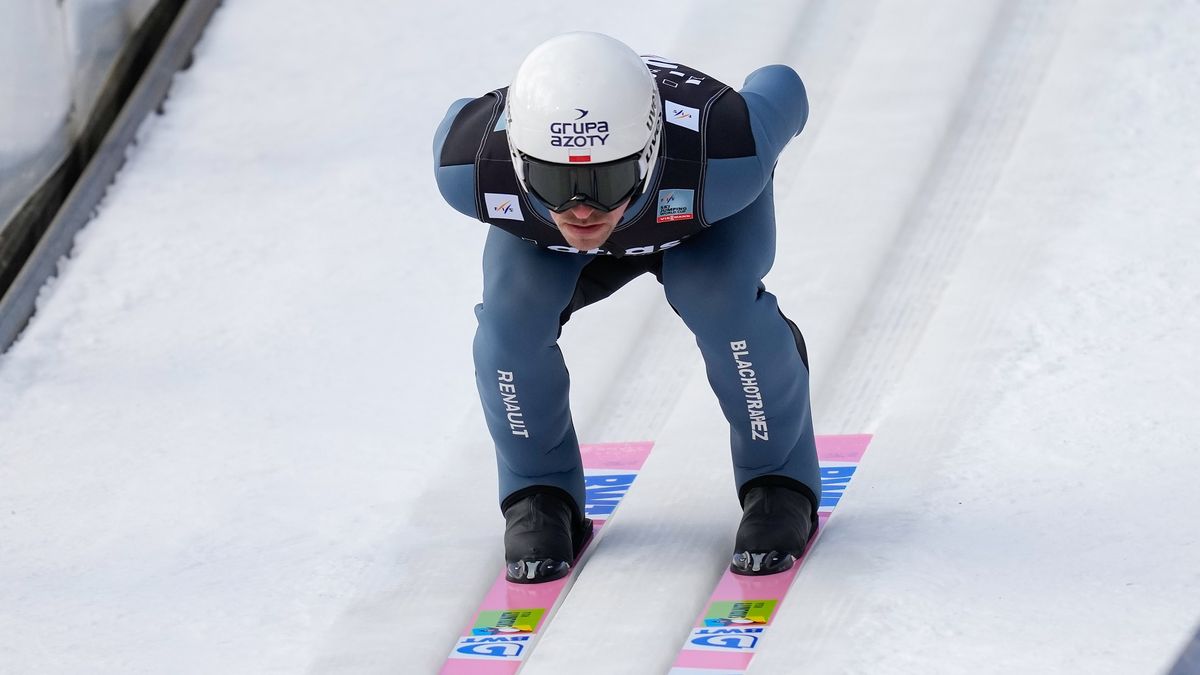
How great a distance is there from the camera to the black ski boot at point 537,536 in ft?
9.52

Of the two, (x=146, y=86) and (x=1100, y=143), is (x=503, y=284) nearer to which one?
(x=1100, y=143)

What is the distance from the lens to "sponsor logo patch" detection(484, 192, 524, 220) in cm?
254

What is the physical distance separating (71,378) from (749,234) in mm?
1856

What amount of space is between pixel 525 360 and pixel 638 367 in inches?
37.9

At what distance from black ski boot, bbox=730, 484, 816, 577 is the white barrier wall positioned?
2302 millimetres

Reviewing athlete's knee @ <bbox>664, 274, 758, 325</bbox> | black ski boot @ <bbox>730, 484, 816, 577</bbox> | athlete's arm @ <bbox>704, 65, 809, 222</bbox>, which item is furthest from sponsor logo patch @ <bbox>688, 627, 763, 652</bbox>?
athlete's arm @ <bbox>704, 65, 809, 222</bbox>

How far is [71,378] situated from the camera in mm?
3740

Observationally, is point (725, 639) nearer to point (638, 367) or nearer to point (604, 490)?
point (604, 490)

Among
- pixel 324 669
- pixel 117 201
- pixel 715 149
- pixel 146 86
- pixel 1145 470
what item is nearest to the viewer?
pixel 715 149

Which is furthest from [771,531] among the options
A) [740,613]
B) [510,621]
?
[510,621]

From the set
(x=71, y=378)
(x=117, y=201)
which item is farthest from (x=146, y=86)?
(x=71, y=378)

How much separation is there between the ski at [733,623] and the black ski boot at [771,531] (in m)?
0.02

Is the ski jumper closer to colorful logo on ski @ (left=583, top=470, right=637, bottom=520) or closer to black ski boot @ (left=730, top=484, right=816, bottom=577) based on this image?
black ski boot @ (left=730, top=484, right=816, bottom=577)

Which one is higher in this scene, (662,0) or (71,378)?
(662,0)
